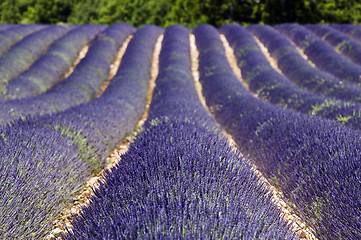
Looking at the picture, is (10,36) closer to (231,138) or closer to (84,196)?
(231,138)

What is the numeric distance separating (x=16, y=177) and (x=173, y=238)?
6.49 feet

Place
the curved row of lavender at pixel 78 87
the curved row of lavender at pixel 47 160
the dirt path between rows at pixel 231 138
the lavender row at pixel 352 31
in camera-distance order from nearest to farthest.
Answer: the curved row of lavender at pixel 47 160 < the dirt path between rows at pixel 231 138 < the curved row of lavender at pixel 78 87 < the lavender row at pixel 352 31

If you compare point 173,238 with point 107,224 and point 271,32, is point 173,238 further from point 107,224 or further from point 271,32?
point 271,32

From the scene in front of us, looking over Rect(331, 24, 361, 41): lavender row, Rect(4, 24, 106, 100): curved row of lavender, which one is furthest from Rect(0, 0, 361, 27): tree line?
Rect(4, 24, 106, 100): curved row of lavender

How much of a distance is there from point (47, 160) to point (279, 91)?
7.79 metres

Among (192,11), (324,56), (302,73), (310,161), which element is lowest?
(192,11)

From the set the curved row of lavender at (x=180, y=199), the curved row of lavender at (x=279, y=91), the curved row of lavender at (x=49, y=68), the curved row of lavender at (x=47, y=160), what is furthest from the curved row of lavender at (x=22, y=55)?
the curved row of lavender at (x=279, y=91)

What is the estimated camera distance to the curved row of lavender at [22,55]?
41.2 feet

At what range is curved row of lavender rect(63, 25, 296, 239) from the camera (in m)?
2.05

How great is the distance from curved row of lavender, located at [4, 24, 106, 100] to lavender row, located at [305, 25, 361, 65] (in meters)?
13.1

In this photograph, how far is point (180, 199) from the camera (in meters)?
2.37

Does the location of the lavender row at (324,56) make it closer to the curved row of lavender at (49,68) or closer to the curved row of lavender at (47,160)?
the curved row of lavender at (47,160)

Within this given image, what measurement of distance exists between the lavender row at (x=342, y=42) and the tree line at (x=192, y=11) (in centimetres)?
692

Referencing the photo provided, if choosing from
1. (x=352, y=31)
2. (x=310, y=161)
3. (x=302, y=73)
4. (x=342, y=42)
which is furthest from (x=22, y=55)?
(x=352, y=31)
